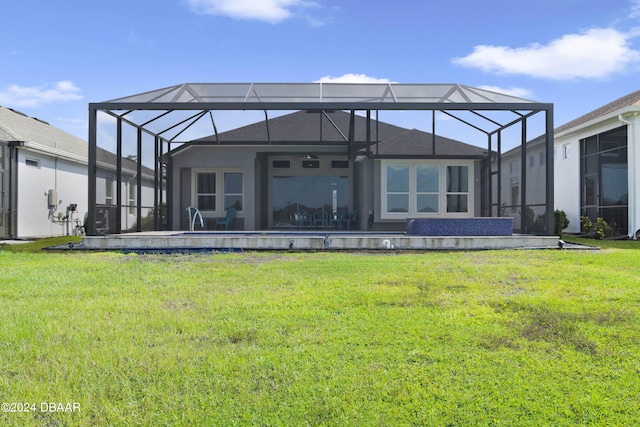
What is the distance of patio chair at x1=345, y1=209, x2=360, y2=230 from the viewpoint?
16047 mm

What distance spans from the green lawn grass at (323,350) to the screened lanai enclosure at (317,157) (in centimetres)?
555

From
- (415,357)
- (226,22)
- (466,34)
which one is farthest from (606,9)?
(415,357)

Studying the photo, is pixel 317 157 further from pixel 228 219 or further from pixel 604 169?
pixel 604 169

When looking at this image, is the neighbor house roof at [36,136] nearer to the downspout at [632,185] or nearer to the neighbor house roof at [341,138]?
the neighbor house roof at [341,138]

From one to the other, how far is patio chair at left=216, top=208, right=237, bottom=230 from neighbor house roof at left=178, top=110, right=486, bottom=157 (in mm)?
2199

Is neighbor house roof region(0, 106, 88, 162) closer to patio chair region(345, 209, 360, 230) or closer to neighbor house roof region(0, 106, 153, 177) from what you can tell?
neighbor house roof region(0, 106, 153, 177)

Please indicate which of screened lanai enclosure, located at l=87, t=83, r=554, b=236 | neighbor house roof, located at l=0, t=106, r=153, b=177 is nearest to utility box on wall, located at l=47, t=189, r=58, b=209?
neighbor house roof, located at l=0, t=106, r=153, b=177

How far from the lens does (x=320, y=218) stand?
17000mm

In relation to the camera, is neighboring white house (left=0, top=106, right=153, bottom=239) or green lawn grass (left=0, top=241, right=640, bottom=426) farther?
neighboring white house (left=0, top=106, right=153, bottom=239)

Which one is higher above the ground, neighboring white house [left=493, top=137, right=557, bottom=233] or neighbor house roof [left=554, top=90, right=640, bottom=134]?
neighbor house roof [left=554, top=90, right=640, bottom=134]

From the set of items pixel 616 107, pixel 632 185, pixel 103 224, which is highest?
pixel 616 107

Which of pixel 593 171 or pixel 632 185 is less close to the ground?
pixel 593 171

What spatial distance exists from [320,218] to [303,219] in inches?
34.8

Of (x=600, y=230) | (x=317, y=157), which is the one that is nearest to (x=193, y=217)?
(x=317, y=157)
